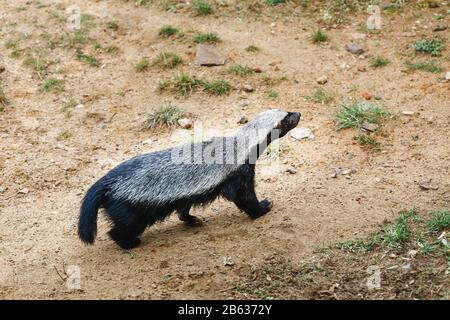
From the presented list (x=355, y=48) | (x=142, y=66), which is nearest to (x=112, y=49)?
(x=142, y=66)

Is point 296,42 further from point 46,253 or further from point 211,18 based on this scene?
point 46,253

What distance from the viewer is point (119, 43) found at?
8695 mm

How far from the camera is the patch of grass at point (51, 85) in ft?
26.2

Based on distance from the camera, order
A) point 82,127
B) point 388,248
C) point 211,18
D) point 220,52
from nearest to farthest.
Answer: point 388,248, point 82,127, point 220,52, point 211,18

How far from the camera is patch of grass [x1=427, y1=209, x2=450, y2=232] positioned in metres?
4.77

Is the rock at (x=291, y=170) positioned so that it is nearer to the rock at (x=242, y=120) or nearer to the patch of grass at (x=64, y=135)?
the rock at (x=242, y=120)

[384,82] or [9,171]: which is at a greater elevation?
[384,82]

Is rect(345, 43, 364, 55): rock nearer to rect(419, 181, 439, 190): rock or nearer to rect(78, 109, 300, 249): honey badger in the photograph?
rect(419, 181, 439, 190): rock

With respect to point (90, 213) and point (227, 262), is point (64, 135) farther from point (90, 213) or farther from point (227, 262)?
point (227, 262)

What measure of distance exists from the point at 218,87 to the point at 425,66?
284cm

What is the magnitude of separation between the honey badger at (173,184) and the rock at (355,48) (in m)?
3.27

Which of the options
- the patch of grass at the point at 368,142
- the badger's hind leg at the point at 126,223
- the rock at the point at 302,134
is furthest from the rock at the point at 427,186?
the badger's hind leg at the point at 126,223
